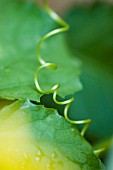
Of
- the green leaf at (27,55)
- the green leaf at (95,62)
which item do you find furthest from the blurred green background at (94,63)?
the green leaf at (27,55)

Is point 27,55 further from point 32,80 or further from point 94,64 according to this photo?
point 94,64

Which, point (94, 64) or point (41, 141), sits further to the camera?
point (94, 64)

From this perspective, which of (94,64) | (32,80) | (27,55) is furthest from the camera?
(94,64)

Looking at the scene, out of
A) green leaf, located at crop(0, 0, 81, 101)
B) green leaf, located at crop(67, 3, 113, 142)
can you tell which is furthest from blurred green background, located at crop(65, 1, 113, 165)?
green leaf, located at crop(0, 0, 81, 101)

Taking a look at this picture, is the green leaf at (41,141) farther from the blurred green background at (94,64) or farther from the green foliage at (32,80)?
the blurred green background at (94,64)

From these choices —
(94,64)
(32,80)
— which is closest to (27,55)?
(32,80)

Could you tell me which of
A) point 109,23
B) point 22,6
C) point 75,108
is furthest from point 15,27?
point 109,23

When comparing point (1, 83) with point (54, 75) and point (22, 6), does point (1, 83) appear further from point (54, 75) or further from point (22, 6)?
point (22, 6)

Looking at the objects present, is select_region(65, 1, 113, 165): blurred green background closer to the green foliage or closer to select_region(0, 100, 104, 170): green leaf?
the green foliage
